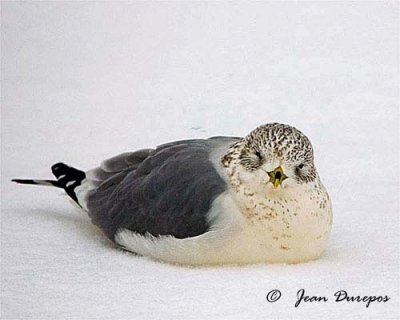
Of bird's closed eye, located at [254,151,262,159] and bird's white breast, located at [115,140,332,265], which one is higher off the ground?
bird's closed eye, located at [254,151,262,159]

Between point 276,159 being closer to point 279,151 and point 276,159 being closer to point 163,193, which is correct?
point 279,151

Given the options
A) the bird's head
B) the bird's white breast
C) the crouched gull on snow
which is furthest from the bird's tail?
the bird's head

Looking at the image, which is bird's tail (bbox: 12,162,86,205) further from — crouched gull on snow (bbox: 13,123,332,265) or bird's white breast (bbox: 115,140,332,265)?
bird's white breast (bbox: 115,140,332,265)

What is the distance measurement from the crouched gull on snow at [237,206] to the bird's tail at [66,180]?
16.6 inches

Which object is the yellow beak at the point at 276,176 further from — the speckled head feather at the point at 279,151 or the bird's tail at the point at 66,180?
the bird's tail at the point at 66,180

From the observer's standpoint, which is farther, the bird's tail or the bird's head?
the bird's tail

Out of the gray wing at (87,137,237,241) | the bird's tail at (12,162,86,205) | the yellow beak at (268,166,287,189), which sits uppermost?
the yellow beak at (268,166,287,189)

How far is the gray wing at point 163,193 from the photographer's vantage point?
9.96 feet

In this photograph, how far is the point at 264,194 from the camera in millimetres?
2998

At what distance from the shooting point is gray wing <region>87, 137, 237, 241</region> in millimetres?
3037

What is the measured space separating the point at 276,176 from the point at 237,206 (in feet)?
0.48

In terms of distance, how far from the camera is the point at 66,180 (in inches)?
144

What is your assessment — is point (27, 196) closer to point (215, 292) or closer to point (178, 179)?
point (178, 179)

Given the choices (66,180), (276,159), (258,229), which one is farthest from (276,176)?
(66,180)
